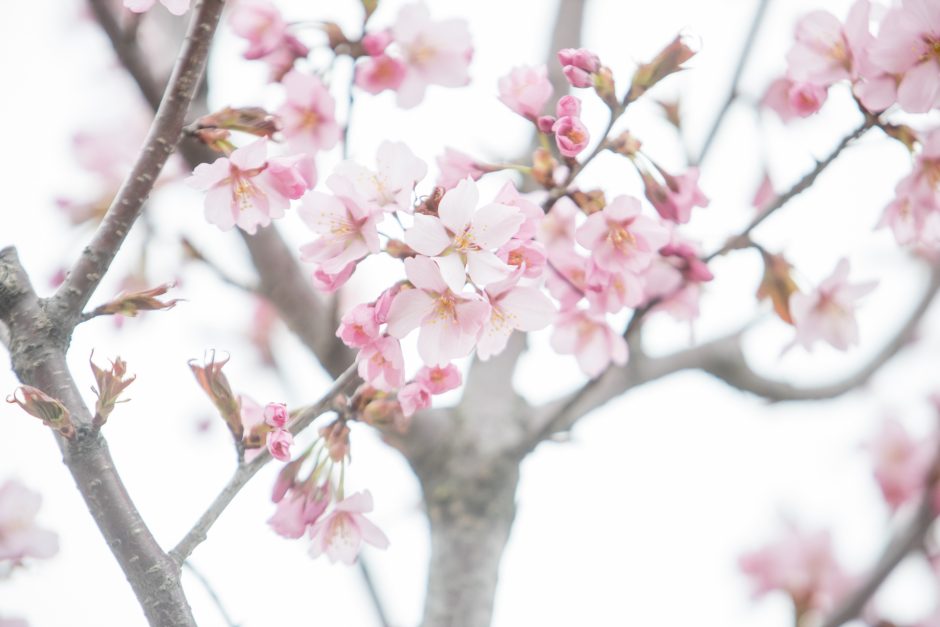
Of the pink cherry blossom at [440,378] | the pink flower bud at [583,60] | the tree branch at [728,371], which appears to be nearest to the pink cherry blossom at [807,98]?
the pink flower bud at [583,60]

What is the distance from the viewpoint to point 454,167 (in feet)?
2.89

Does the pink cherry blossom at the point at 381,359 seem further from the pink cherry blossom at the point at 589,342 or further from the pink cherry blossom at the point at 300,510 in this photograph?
the pink cherry blossom at the point at 589,342

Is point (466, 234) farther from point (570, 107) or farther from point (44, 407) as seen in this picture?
point (44, 407)

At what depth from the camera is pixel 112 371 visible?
67cm

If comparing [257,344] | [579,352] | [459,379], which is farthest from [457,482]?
[257,344]

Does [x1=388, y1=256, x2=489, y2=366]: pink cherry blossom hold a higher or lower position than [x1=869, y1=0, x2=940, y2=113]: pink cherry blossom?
lower

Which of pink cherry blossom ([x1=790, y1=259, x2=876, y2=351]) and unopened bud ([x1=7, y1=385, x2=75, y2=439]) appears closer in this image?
unopened bud ([x1=7, y1=385, x2=75, y2=439])

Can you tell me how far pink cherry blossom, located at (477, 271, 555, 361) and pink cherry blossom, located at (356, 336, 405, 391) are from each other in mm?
71

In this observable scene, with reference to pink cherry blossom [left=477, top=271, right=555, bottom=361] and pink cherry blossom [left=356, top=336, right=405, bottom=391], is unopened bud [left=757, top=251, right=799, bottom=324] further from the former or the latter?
pink cherry blossom [left=356, top=336, right=405, bottom=391]

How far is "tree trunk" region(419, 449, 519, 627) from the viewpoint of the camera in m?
1.23

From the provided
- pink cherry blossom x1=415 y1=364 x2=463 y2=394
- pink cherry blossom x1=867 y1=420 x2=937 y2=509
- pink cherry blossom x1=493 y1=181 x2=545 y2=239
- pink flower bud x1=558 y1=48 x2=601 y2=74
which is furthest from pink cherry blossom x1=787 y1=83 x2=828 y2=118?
pink cherry blossom x1=867 y1=420 x2=937 y2=509

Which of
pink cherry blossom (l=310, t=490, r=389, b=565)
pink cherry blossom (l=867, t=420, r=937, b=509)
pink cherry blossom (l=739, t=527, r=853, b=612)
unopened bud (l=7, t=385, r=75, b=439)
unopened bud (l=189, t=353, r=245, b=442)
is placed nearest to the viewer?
unopened bud (l=7, t=385, r=75, b=439)

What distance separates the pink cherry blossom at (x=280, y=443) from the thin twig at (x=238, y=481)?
0.07ft

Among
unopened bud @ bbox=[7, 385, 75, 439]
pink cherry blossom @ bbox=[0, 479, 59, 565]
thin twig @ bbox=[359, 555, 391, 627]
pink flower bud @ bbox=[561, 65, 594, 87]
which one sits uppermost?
pink flower bud @ bbox=[561, 65, 594, 87]
